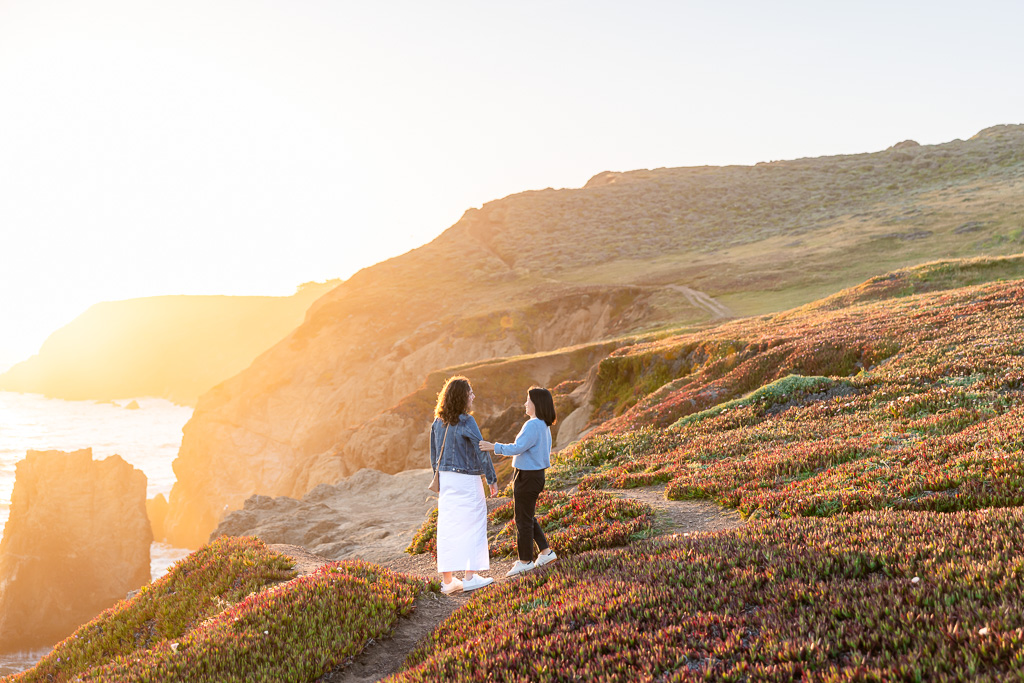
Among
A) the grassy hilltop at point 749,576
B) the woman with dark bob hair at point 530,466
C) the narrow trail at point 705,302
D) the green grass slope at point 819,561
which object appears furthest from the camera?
the narrow trail at point 705,302

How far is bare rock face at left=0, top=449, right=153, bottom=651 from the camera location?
145 ft

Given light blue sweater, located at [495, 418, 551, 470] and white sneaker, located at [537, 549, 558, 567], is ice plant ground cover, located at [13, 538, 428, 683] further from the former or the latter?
light blue sweater, located at [495, 418, 551, 470]

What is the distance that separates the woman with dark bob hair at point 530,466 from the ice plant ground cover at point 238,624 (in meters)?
1.97

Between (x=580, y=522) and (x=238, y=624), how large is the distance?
6007 millimetres

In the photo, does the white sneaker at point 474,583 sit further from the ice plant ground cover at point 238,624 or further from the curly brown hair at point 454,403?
the curly brown hair at point 454,403

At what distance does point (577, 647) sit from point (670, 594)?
1.27 m

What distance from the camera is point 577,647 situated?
207 inches

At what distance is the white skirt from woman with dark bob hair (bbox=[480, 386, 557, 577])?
61 centimetres

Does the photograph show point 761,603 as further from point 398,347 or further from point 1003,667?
point 398,347

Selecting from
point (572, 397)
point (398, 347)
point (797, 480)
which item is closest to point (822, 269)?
point (572, 397)

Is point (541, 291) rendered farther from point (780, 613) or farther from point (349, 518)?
point (780, 613)

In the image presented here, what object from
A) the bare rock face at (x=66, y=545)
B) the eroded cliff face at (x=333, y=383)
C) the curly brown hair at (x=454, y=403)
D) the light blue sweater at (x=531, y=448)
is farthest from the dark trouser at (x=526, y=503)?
the bare rock face at (x=66, y=545)

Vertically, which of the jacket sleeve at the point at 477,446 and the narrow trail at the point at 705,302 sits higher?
the jacket sleeve at the point at 477,446

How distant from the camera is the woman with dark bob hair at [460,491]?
9.24m
